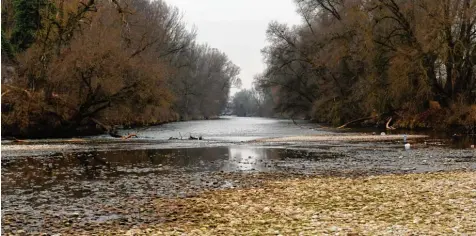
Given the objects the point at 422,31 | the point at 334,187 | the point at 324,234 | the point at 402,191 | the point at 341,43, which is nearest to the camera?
the point at 324,234

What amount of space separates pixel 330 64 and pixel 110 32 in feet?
93.6

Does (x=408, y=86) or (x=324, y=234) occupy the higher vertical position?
(x=408, y=86)

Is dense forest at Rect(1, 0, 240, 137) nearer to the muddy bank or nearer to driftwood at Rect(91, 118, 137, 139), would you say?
driftwood at Rect(91, 118, 137, 139)

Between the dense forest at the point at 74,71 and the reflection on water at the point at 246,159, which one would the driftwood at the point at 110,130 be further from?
the reflection on water at the point at 246,159

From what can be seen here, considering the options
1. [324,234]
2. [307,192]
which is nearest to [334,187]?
[307,192]

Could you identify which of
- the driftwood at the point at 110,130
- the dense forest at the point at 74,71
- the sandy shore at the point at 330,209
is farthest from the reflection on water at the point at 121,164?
the dense forest at the point at 74,71

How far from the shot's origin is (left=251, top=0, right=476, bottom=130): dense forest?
47.5 metres

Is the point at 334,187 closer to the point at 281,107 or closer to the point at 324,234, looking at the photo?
the point at 324,234

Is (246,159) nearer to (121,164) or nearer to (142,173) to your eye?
(121,164)

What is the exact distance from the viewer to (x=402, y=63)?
49.6 m

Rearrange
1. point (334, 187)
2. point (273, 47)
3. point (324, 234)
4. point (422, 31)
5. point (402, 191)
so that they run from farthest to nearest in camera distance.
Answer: point (273, 47), point (422, 31), point (334, 187), point (402, 191), point (324, 234)

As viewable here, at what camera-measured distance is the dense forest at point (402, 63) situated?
47531mm

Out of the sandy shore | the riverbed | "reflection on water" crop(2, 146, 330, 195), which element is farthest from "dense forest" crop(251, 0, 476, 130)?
the sandy shore

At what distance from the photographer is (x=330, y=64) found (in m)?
62.6
